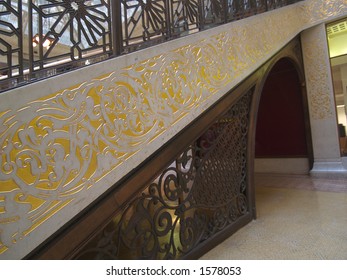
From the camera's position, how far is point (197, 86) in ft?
5.67

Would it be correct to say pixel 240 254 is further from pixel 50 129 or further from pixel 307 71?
pixel 307 71

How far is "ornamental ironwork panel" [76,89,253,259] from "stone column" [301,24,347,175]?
2899 millimetres

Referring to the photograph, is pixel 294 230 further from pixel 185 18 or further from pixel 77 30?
pixel 77 30

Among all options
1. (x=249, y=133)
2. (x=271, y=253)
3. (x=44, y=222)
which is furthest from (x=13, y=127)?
(x=249, y=133)

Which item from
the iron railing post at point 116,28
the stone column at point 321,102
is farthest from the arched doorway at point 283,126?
the iron railing post at point 116,28

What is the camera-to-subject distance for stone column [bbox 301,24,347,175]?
435 centimetres

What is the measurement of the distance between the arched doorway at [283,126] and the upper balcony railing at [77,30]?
3.51 meters

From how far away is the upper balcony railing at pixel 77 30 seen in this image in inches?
42.4

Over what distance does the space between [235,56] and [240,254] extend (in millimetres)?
1663

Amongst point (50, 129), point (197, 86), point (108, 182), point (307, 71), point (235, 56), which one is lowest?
point (108, 182)

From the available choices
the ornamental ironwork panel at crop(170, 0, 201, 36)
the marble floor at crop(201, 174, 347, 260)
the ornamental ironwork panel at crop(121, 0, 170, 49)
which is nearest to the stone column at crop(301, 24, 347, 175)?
the marble floor at crop(201, 174, 347, 260)

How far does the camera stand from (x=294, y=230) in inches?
81.0

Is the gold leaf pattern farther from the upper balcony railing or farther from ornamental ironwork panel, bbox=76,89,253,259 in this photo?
ornamental ironwork panel, bbox=76,89,253,259

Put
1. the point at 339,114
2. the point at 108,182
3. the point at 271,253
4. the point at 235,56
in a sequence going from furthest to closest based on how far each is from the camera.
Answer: the point at 339,114 → the point at 235,56 → the point at 271,253 → the point at 108,182
